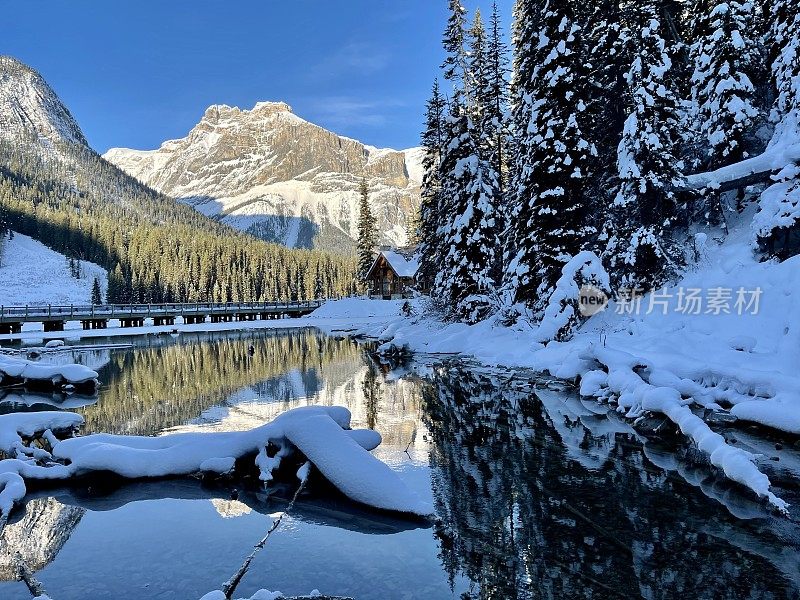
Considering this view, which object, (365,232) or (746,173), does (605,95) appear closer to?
(746,173)

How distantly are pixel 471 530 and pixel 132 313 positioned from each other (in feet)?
214

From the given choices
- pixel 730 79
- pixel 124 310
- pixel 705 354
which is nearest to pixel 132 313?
pixel 124 310

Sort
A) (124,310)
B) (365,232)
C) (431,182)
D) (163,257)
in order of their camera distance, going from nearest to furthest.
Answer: (431,182) < (124,310) < (365,232) < (163,257)

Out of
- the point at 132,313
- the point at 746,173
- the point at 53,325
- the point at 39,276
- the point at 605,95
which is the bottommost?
the point at 53,325

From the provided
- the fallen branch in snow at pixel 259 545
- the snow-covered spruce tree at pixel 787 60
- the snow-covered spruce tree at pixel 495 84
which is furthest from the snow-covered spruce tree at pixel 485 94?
the fallen branch in snow at pixel 259 545

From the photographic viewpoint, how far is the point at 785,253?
16.7 meters

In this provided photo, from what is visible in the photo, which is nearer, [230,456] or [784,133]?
[230,456]

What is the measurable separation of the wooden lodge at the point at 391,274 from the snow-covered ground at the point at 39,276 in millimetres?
72206

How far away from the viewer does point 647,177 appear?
64.0 feet

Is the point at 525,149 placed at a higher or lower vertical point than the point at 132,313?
higher

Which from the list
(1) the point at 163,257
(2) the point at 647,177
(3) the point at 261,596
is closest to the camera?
(3) the point at 261,596

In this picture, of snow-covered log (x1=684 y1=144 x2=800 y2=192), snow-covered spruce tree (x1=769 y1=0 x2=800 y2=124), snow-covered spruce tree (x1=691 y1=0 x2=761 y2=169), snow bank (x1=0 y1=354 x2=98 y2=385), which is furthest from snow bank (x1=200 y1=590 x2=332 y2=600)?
snow-covered spruce tree (x1=691 y1=0 x2=761 y2=169)

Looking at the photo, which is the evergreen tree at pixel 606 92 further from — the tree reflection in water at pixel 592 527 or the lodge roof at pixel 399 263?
the lodge roof at pixel 399 263

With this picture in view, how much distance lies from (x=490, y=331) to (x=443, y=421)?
1390 centimetres
